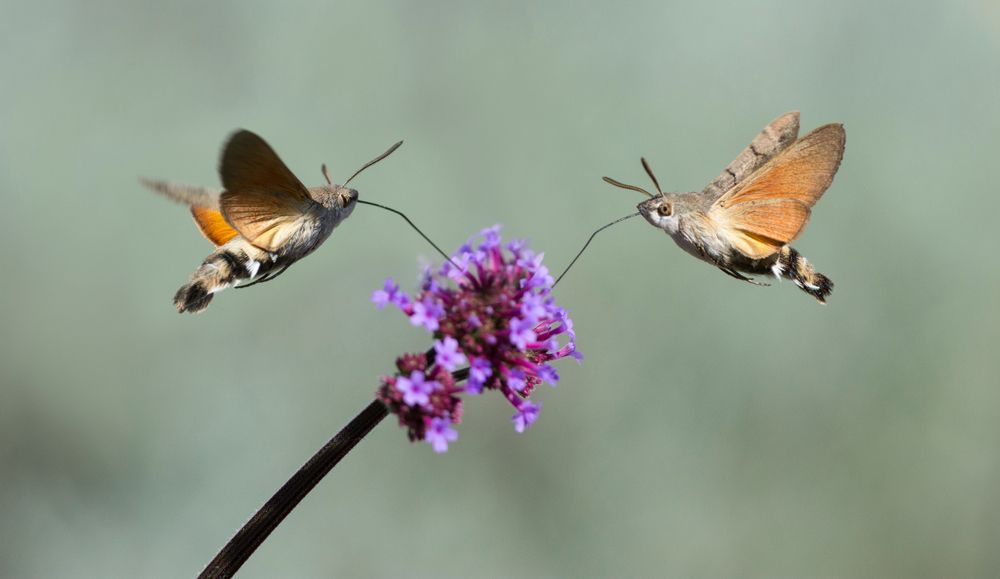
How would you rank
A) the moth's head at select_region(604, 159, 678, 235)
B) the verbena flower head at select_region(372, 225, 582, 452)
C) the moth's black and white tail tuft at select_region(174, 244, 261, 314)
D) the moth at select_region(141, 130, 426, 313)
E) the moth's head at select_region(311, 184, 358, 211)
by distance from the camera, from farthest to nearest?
the moth's head at select_region(604, 159, 678, 235) → the moth's head at select_region(311, 184, 358, 211) → the moth's black and white tail tuft at select_region(174, 244, 261, 314) → the moth at select_region(141, 130, 426, 313) → the verbena flower head at select_region(372, 225, 582, 452)

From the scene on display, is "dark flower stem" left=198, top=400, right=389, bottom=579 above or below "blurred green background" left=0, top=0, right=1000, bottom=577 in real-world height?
below

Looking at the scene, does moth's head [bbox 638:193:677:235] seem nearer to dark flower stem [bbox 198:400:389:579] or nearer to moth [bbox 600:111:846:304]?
moth [bbox 600:111:846:304]

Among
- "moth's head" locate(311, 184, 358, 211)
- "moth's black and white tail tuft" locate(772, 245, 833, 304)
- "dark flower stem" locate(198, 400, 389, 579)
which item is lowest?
"dark flower stem" locate(198, 400, 389, 579)

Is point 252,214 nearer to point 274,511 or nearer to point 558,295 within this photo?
point 274,511

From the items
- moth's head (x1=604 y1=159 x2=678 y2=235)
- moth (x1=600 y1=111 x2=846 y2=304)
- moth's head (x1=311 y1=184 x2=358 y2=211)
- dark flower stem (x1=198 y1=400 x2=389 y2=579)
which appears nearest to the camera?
dark flower stem (x1=198 y1=400 x2=389 y2=579)

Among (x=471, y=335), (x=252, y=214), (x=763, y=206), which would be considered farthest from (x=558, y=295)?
(x=471, y=335)

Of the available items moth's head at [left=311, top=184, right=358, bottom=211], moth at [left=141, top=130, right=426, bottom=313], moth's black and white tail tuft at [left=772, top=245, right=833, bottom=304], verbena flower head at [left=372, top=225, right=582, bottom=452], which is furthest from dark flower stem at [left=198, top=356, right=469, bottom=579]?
moth's black and white tail tuft at [left=772, top=245, right=833, bottom=304]
